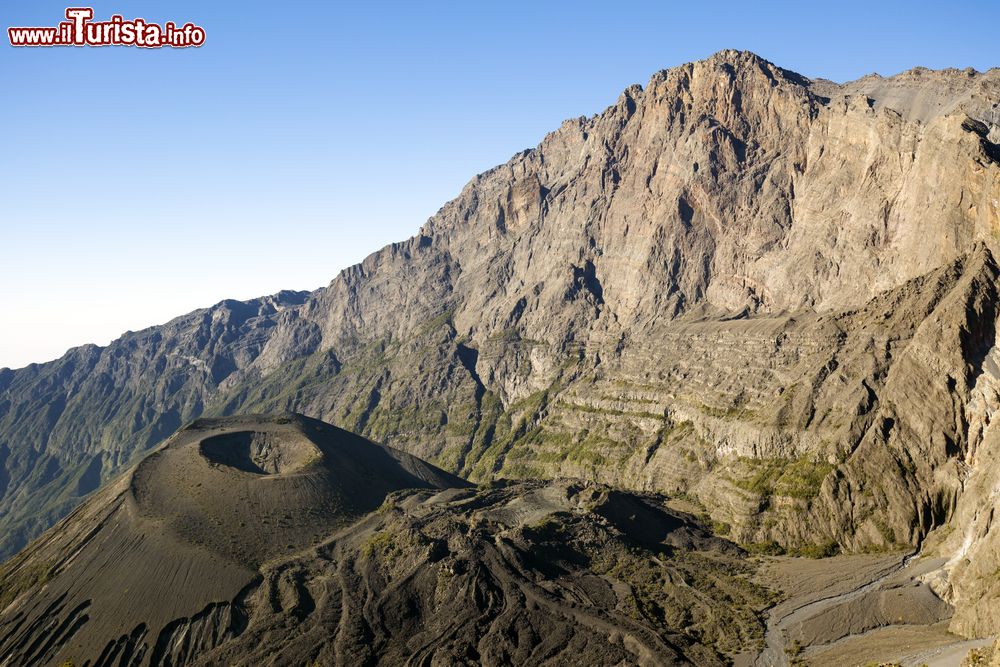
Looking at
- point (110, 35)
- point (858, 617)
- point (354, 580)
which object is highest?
point (110, 35)

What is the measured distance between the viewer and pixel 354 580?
464 feet

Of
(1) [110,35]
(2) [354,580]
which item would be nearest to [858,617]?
(2) [354,580]

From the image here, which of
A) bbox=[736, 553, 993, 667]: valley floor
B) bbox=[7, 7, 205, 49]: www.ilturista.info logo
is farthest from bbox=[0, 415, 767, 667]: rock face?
bbox=[7, 7, 205, 49]: www.ilturista.info logo

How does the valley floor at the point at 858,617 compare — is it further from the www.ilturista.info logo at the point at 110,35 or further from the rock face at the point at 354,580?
the www.ilturista.info logo at the point at 110,35

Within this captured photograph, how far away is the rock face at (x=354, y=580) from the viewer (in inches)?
4754

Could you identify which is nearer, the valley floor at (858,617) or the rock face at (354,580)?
the valley floor at (858,617)

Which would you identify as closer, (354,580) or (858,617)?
(858,617)

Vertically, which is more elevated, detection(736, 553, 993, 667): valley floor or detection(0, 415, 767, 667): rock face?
detection(0, 415, 767, 667): rock face

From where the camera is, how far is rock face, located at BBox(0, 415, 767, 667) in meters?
121

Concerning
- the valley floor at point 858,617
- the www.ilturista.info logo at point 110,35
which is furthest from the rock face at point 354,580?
the www.ilturista.info logo at point 110,35

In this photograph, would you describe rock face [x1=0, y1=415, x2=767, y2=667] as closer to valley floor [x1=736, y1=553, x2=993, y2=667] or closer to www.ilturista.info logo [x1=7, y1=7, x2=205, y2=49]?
valley floor [x1=736, y1=553, x2=993, y2=667]

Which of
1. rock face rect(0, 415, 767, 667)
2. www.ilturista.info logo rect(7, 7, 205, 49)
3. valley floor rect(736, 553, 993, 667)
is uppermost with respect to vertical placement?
www.ilturista.info logo rect(7, 7, 205, 49)

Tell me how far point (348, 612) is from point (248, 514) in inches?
1755

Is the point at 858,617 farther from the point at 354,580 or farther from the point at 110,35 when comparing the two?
the point at 110,35
